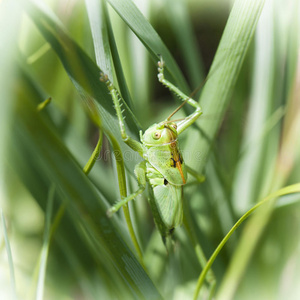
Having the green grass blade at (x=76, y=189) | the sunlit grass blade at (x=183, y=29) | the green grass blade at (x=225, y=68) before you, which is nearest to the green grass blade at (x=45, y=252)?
the green grass blade at (x=76, y=189)

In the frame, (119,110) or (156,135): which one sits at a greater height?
(119,110)

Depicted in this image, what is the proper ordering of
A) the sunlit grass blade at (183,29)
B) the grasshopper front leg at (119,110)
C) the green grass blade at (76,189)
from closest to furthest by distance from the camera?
the green grass blade at (76,189), the grasshopper front leg at (119,110), the sunlit grass blade at (183,29)

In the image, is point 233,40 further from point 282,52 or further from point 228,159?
point 228,159

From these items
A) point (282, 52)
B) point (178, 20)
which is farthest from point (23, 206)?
point (282, 52)

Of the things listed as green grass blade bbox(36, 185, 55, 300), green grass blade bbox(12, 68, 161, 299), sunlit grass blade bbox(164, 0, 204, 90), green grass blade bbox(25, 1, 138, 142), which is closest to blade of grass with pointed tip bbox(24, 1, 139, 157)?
green grass blade bbox(25, 1, 138, 142)

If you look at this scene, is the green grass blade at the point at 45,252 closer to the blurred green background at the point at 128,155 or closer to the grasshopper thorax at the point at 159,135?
the blurred green background at the point at 128,155

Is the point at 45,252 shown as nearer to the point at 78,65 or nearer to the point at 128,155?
the point at 128,155

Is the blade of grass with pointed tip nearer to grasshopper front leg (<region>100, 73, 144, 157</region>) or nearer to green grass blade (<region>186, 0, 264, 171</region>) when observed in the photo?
grasshopper front leg (<region>100, 73, 144, 157</region>)

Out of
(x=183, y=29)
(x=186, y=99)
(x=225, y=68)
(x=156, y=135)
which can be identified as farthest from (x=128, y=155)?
(x=183, y=29)
